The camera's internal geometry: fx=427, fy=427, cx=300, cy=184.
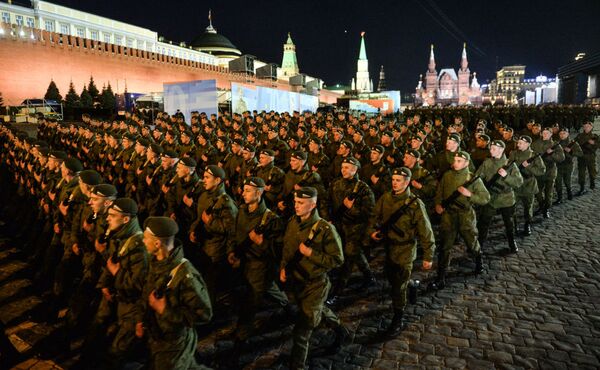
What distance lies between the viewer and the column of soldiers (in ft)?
12.2

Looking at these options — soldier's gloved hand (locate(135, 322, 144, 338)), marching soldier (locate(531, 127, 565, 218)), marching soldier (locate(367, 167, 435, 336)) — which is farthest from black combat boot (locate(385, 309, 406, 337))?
marching soldier (locate(531, 127, 565, 218))

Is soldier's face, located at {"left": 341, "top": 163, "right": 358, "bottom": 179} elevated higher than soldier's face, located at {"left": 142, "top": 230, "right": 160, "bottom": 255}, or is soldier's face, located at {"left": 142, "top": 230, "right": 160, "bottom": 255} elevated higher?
soldier's face, located at {"left": 341, "top": 163, "right": 358, "bottom": 179}

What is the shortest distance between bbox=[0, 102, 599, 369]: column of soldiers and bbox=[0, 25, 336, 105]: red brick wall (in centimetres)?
2948

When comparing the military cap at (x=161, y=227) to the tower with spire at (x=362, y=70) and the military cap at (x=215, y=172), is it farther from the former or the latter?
the tower with spire at (x=362, y=70)

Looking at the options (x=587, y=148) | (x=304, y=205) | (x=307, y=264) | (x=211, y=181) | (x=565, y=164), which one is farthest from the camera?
(x=587, y=148)

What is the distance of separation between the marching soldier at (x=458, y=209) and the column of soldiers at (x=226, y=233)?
2 cm

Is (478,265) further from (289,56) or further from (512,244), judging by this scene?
(289,56)

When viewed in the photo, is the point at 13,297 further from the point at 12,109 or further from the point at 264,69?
the point at 264,69

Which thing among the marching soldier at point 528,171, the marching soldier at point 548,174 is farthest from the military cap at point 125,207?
the marching soldier at point 548,174

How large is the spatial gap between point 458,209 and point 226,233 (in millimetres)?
3461

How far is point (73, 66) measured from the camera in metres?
37.9

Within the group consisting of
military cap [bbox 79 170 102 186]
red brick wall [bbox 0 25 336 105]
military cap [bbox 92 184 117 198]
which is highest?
red brick wall [bbox 0 25 336 105]

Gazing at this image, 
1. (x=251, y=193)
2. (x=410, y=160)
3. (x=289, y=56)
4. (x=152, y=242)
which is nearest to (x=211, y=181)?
(x=251, y=193)

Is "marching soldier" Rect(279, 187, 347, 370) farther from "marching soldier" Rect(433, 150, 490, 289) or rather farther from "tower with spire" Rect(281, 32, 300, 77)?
"tower with spire" Rect(281, 32, 300, 77)
